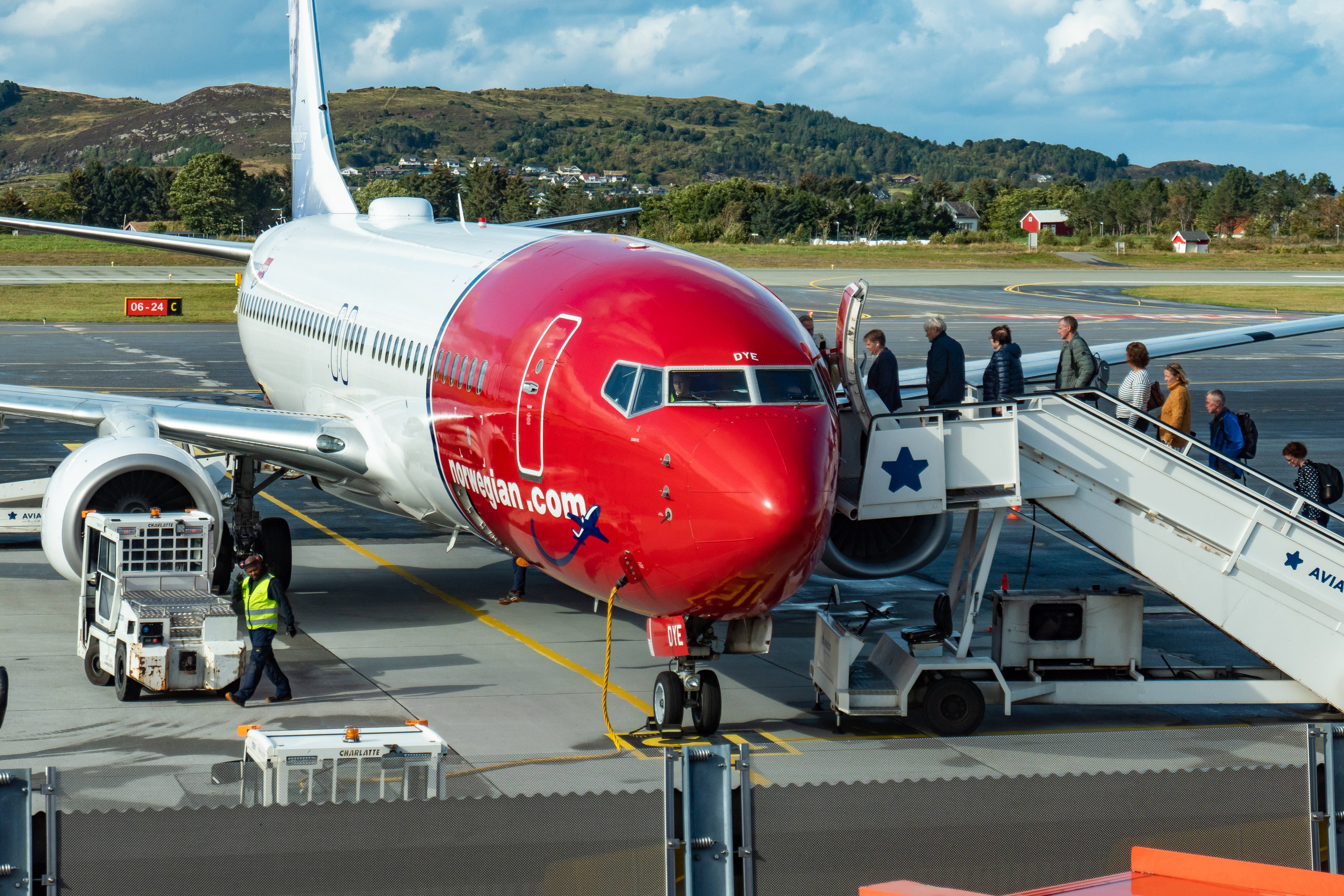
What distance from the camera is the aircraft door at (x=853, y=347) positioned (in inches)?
551

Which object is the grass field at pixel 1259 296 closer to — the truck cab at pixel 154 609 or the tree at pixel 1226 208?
the truck cab at pixel 154 609

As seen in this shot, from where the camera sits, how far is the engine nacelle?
59.2 feet

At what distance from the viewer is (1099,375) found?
1917 cm

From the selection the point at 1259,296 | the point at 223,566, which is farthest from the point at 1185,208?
the point at 223,566

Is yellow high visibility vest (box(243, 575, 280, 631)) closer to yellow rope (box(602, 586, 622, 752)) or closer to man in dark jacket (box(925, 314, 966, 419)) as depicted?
yellow rope (box(602, 586, 622, 752))

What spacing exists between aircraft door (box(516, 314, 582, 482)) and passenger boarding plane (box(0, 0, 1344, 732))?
0.03m

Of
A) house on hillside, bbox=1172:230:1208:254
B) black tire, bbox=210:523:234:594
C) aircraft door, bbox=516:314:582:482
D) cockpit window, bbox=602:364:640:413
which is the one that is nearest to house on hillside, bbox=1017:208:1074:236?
house on hillside, bbox=1172:230:1208:254

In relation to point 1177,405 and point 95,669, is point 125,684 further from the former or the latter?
point 1177,405

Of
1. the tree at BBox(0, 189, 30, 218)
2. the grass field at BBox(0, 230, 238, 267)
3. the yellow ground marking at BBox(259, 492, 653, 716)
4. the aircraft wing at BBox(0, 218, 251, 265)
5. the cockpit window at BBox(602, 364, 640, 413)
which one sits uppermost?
the tree at BBox(0, 189, 30, 218)

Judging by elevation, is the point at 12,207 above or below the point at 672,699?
above

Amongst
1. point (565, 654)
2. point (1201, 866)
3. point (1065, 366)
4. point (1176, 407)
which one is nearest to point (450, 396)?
point (565, 654)

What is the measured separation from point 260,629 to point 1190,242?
517 ft

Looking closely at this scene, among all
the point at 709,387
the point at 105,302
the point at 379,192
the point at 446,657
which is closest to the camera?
the point at 709,387

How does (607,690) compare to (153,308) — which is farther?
(153,308)
